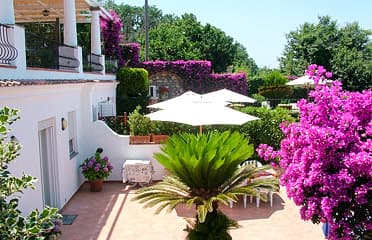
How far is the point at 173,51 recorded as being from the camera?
4134 centimetres

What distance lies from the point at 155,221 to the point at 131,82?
13276mm

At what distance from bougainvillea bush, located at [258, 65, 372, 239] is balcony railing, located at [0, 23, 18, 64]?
5.92 metres

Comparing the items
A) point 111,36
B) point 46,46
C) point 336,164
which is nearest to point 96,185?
point 46,46

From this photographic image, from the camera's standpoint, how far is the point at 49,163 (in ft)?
32.7

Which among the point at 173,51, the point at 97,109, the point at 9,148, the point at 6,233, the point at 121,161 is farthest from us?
the point at 173,51

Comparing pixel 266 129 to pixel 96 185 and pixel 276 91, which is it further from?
pixel 276 91

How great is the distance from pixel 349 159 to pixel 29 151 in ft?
20.5

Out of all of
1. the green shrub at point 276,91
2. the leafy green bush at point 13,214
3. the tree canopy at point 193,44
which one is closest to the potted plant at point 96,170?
the leafy green bush at point 13,214

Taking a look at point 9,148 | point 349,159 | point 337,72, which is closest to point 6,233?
point 9,148

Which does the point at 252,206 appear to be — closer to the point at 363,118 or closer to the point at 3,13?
the point at 363,118

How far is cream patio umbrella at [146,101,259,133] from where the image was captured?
10.1m

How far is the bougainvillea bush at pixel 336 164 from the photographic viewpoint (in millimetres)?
4875

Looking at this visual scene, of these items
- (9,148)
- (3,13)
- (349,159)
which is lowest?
(349,159)

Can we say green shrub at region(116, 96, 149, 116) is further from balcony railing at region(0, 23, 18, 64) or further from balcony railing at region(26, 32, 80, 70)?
balcony railing at region(0, 23, 18, 64)
